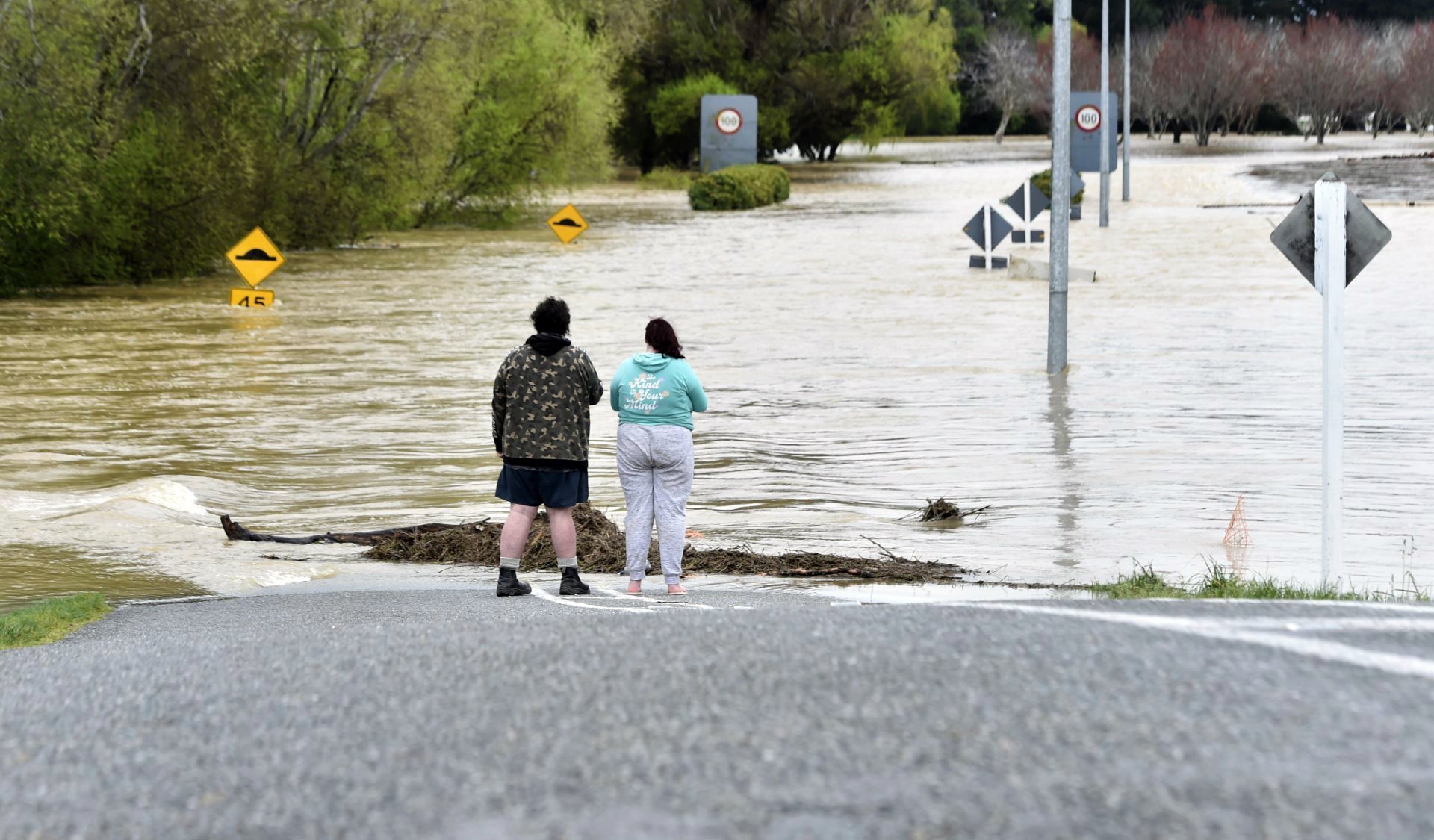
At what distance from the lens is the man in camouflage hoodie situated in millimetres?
9859

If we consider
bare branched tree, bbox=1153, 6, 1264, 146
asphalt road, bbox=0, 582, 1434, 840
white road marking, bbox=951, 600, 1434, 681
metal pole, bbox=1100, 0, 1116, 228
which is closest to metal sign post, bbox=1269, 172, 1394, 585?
asphalt road, bbox=0, 582, 1434, 840

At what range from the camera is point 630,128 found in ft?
290

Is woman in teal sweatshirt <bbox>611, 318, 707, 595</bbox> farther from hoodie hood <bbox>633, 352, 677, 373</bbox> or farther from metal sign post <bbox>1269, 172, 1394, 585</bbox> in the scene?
metal sign post <bbox>1269, 172, 1394, 585</bbox>

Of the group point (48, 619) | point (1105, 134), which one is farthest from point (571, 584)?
point (1105, 134)

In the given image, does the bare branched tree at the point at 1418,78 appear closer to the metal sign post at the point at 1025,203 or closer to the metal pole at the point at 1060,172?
the metal sign post at the point at 1025,203

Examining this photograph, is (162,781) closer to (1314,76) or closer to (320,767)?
(320,767)

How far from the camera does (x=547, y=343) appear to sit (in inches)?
390

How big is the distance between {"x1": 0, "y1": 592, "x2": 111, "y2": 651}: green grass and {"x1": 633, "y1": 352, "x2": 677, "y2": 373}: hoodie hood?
10.5ft

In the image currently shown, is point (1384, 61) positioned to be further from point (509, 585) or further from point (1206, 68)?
point (509, 585)

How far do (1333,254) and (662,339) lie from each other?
381cm

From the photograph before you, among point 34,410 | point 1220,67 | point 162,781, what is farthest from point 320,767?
point 1220,67

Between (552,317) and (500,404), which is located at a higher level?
(552,317)

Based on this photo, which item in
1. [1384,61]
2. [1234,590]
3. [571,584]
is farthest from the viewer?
[1384,61]

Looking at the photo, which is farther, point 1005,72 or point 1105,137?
point 1005,72
